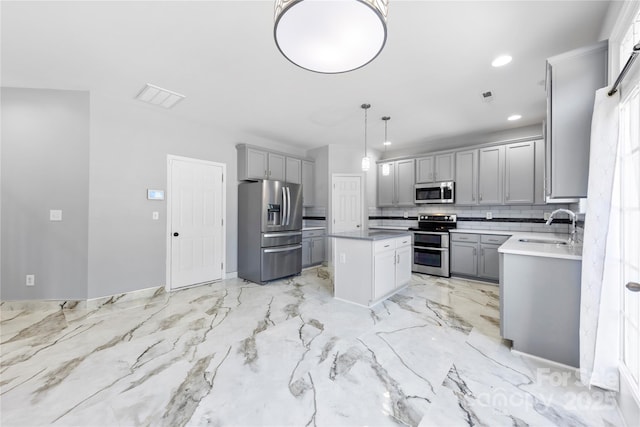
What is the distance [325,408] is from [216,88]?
3277 millimetres

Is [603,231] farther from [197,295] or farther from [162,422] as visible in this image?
[197,295]

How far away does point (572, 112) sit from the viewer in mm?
1902

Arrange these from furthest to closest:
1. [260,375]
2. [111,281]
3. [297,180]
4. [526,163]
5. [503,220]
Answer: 1. [297,180]
2. [503,220]
3. [526,163]
4. [111,281]
5. [260,375]

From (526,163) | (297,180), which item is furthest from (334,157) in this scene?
(526,163)

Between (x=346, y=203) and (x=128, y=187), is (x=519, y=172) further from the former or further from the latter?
(x=128, y=187)

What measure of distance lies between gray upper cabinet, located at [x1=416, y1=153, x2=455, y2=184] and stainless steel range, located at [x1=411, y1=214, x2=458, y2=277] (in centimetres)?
74

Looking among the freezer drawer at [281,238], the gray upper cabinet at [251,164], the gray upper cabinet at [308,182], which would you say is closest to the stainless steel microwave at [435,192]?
the gray upper cabinet at [308,182]

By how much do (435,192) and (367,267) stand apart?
2640 millimetres

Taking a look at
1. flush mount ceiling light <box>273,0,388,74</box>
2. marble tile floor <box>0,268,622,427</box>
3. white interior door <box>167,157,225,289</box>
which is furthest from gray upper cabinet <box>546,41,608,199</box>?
white interior door <box>167,157,225,289</box>

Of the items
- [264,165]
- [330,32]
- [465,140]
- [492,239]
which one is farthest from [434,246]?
[330,32]

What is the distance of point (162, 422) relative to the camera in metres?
1.46

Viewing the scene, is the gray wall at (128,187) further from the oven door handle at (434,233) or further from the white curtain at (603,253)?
the white curtain at (603,253)

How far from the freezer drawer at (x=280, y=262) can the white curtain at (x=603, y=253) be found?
3601mm

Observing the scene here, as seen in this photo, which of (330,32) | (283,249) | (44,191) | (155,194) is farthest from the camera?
(283,249)
